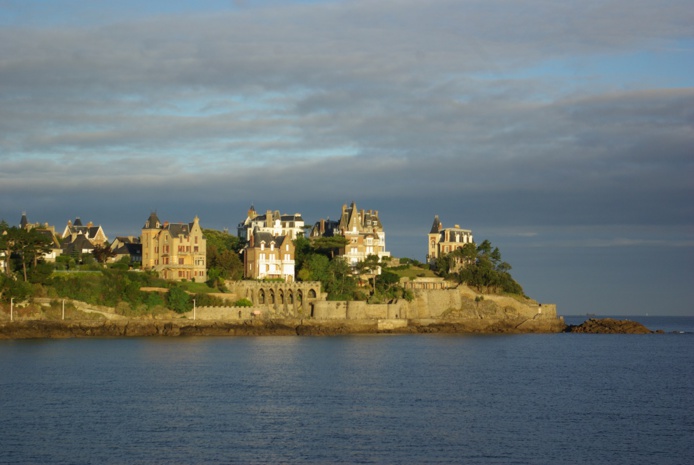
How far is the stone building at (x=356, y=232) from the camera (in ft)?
341

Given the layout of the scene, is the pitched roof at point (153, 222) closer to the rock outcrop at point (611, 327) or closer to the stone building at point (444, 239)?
the stone building at point (444, 239)

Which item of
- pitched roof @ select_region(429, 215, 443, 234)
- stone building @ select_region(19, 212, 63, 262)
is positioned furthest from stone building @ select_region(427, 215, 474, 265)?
stone building @ select_region(19, 212, 63, 262)

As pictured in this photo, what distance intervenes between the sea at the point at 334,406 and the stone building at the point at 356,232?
3195cm

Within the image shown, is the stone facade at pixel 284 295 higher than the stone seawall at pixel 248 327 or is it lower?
higher

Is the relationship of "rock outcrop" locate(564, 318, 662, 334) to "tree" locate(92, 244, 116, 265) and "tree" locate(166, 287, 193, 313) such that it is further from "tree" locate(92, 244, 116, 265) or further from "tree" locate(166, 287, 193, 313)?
"tree" locate(92, 244, 116, 265)

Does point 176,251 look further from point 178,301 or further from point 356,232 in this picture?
point 356,232

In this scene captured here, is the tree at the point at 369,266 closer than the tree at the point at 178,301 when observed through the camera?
No

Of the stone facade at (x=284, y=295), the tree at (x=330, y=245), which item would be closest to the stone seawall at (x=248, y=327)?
the stone facade at (x=284, y=295)

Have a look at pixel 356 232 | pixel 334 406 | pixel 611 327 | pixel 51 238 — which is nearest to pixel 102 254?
pixel 51 238

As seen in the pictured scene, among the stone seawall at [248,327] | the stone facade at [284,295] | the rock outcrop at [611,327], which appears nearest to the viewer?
the stone seawall at [248,327]

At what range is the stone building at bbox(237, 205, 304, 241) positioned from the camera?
112250 mm

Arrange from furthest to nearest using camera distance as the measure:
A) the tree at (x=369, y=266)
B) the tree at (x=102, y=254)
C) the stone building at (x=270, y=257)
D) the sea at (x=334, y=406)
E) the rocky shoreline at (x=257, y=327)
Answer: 1. the tree at (x=369, y=266)
2. the tree at (x=102, y=254)
3. the stone building at (x=270, y=257)
4. the rocky shoreline at (x=257, y=327)
5. the sea at (x=334, y=406)

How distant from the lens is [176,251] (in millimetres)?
94250

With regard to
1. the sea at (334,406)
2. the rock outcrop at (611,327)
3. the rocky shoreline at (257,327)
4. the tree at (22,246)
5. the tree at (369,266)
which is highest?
the tree at (22,246)
